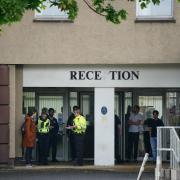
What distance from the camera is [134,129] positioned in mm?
27281

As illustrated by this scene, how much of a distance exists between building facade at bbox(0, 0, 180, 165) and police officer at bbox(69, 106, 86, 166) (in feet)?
1.74

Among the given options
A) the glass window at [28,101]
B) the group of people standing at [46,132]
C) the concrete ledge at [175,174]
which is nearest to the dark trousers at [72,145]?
the group of people standing at [46,132]

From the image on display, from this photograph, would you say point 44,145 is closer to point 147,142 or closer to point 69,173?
point 69,173

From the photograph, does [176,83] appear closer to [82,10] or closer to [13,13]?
[82,10]

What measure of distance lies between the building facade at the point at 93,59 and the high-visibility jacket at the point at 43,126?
0.68m

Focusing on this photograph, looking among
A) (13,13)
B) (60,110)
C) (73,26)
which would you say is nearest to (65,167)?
(60,110)

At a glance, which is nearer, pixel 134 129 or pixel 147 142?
pixel 134 129

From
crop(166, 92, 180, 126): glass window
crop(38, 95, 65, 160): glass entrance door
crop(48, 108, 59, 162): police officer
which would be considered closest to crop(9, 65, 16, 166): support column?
crop(48, 108, 59, 162): police officer

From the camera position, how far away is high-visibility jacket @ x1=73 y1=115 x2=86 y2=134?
2580 cm

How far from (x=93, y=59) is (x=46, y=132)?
2.93m

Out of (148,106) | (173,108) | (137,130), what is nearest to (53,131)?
(137,130)

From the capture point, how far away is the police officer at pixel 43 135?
85.6ft

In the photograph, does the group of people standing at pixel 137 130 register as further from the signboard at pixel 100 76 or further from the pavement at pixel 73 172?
the signboard at pixel 100 76

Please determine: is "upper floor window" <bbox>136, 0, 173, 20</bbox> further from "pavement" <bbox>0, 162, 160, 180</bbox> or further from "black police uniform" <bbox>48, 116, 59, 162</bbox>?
"pavement" <bbox>0, 162, 160, 180</bbox>
